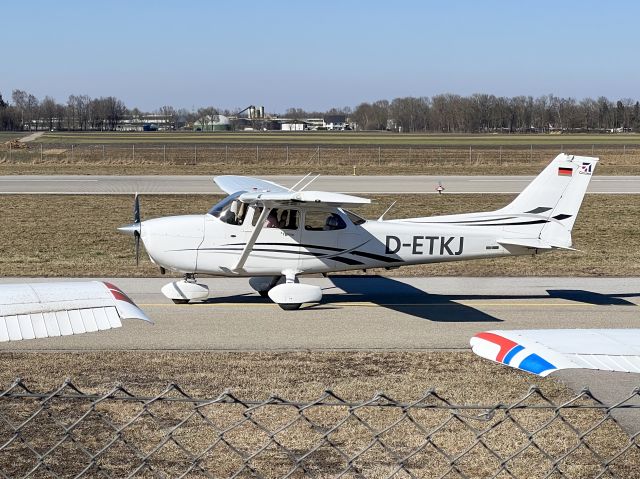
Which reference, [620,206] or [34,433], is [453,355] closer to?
[34,433]

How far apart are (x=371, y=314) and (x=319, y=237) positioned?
4.87 ft

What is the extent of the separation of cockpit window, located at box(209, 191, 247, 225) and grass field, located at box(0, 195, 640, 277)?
11.2 ft

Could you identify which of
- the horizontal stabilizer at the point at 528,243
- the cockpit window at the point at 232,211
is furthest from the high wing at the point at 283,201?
the horizontal stabilizer at the point at 528,243

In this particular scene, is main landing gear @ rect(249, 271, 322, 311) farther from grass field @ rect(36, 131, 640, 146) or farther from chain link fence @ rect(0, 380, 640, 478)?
grass field @ rect(36, 131, 640, 146)

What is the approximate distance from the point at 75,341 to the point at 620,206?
2250cm

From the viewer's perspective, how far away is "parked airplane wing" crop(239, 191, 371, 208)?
42.1ft

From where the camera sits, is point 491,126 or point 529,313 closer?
point 529,313

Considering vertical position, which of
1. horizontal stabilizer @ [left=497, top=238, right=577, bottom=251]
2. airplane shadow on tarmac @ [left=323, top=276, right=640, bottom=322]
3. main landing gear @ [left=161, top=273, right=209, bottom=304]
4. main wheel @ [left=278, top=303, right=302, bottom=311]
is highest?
horizontal stabilizer @ [left=497, top=238, right=577, bottom=251]

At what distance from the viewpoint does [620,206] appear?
3005 cm

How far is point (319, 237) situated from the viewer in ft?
47.2

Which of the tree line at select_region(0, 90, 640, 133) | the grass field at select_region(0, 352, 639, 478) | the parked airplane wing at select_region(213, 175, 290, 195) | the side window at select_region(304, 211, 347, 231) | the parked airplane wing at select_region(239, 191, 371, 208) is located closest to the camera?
the grass field at select_region(0, 352, 639, 478)

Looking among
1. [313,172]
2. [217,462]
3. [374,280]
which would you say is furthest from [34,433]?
[313,172]

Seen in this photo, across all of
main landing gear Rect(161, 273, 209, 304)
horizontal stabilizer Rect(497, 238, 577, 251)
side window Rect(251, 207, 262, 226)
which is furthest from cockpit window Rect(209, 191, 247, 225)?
horizontal stabilizer Rect(497, 238, 577, 251)

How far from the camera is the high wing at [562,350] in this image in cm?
416
